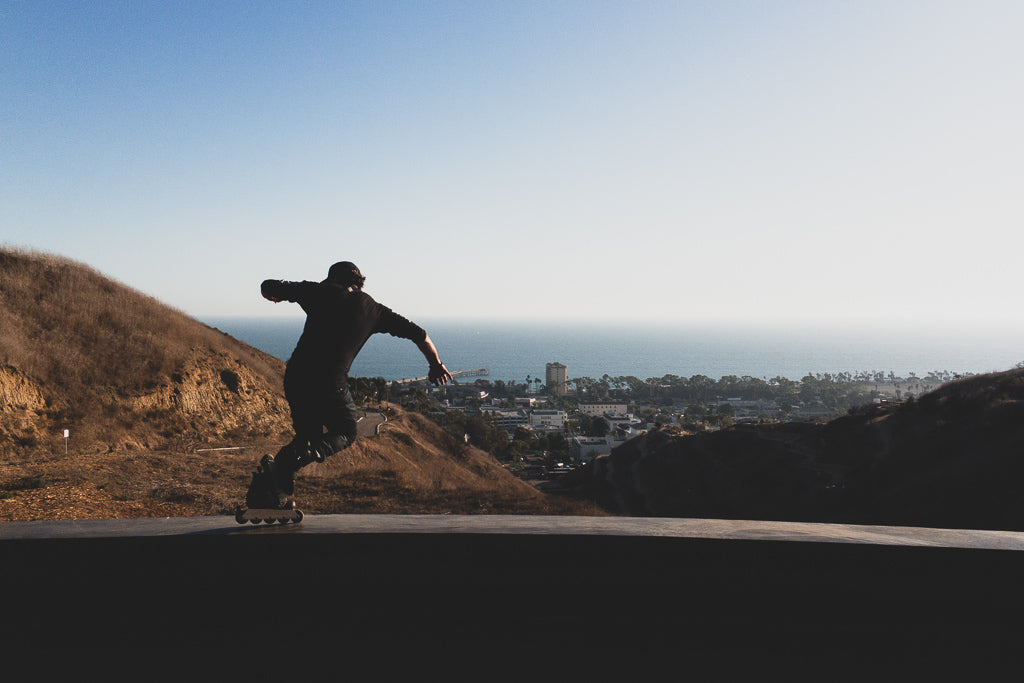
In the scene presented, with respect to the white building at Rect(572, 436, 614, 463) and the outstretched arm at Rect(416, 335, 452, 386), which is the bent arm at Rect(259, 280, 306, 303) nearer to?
the outstretched arm at Rect(416, 335, 452, 386)

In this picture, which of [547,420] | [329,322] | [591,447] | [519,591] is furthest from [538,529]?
[547,420]

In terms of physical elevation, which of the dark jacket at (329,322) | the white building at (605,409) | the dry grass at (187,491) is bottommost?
the white building at (605,409)

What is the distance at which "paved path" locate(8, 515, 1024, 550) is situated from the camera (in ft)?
8.39

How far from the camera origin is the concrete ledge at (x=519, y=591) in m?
2.29

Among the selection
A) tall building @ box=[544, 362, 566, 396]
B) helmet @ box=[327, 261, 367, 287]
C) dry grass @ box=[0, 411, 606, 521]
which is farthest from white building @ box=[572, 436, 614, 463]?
tall building @ box=[544, 362, 566, 396]

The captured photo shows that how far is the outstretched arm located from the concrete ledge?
45.8 inches

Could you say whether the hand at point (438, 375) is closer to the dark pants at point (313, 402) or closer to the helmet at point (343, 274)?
the dark pants at point (313, 402)

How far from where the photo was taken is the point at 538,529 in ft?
8.77

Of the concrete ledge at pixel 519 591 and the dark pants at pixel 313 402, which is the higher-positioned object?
the dark pants at pixel 313 402

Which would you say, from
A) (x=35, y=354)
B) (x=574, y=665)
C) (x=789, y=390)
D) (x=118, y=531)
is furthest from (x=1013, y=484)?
(x=789, y=390)

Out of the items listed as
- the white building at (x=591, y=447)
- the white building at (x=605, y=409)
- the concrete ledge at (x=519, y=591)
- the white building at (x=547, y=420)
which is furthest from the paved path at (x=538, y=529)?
the white building at (x=605, y=409)

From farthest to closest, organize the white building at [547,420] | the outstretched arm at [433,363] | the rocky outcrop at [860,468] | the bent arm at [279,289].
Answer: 1. the white building at [547,420]
2. the rocky outcrop at [860,468]
3. the outstretched arm at [433,363]
4. the bent arm at [279,289]

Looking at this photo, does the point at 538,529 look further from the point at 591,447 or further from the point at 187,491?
the point at 591,447

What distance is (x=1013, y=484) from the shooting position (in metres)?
18.4
